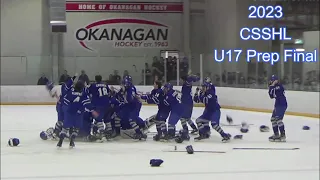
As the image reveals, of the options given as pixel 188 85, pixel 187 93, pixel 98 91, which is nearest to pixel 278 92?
pixel 187 93

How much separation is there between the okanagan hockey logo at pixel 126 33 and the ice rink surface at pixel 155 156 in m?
0.79

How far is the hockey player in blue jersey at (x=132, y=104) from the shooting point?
1.43 meters

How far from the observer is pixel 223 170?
2271mm

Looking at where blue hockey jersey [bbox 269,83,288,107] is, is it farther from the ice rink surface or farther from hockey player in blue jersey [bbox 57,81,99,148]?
hockey player in blue jersey [bbox 57,81,99,148]

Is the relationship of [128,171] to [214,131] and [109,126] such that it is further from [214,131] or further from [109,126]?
[214,131]

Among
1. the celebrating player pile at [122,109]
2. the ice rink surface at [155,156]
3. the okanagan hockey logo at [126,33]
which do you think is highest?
the okanagan hockey logo at [126,33]

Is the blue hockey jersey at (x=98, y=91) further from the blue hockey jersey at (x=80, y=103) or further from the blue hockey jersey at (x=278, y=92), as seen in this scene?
the blue hockey jersey at (x=278, y=92)

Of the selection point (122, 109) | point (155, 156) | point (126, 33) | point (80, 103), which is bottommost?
point (155, 156)

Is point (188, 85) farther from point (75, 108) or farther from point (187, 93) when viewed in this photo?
point (75, 108)

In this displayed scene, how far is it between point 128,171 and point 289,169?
2.15ft

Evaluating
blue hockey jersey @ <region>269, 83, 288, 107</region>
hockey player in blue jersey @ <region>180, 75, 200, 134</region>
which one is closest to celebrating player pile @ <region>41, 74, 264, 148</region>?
hockey player in blue jersey @ <region>180, 75, 200, 134</region>

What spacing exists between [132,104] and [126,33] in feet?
4.30

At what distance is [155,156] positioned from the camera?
2.56 m

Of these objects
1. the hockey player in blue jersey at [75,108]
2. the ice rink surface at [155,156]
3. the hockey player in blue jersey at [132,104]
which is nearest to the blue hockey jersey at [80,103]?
the hockey player in blue jersey at [75,108]
